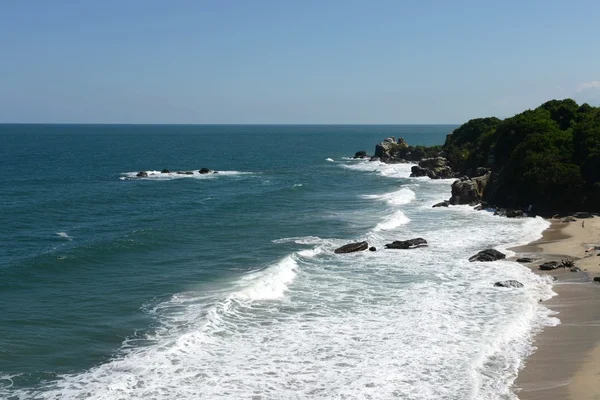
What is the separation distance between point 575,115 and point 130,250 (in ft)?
180

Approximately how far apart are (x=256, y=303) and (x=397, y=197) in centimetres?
4191

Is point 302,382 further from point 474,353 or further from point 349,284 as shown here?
point 349,284

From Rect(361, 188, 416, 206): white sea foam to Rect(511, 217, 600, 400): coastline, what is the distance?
25.4 m

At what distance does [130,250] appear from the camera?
42.7 m

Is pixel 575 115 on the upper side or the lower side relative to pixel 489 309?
upper

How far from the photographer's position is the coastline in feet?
67.6

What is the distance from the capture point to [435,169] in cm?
9344

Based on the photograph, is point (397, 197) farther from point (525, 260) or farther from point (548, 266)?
point (548, 266)

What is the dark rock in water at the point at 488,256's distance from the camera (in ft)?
129

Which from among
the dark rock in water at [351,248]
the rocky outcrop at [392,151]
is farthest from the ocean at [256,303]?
the rocky outcrop at [392,151]

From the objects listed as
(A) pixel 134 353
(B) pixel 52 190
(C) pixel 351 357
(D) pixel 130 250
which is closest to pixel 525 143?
(D) pixel 130 250

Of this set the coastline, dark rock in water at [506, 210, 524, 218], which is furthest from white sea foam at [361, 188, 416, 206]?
the coastline

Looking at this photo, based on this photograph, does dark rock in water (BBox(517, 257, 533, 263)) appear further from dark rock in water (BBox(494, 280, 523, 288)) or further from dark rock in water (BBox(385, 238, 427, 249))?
dark rock in water (BBox(385, 238, 427, 249))

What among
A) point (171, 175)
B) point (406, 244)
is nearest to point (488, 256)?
point (406, 244)
